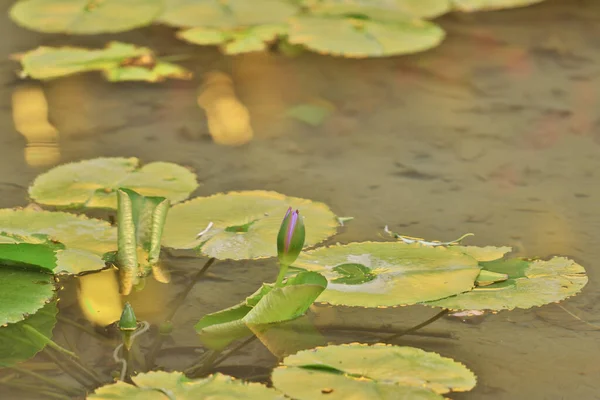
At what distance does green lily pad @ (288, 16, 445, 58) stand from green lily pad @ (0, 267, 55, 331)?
1.14 m

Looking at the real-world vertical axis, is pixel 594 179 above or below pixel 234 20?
below

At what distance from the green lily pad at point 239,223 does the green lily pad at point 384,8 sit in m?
1.10

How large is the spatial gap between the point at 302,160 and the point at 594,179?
0.49 m

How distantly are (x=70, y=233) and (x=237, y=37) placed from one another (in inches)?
42.7

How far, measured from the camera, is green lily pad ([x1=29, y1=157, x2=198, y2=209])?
1.38 meters

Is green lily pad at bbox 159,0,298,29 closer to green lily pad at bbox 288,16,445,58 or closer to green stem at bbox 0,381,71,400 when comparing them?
green lily pad at bbox 288,16,445,58

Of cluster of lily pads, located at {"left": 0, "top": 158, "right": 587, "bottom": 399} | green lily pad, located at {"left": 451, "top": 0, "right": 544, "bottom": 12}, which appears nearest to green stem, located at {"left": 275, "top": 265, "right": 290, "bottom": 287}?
cluster of lily pads, located at {"left": 0, "top": 158, "right": 587, "bottom": 399}

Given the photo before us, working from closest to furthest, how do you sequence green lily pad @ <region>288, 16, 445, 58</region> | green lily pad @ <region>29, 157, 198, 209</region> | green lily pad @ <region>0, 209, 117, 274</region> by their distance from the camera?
green lily pad @ <region>0, 209, 117, 274</region>, green lily pad @ <region>29, 157, 198, 209</region>, green lily pad @ <region>288, 16, 445, 58</region>

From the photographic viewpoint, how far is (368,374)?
3.10 ft

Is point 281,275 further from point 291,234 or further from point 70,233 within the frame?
point 70,233

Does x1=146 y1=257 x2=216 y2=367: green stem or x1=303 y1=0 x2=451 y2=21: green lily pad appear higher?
x1=303 y1=0 x2=451 y2=21: green lily pad

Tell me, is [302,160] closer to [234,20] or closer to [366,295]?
[366,295]

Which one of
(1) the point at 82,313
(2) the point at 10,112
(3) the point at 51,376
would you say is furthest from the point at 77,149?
(3) the point at 51,376

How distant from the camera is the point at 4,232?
1.21 meters
